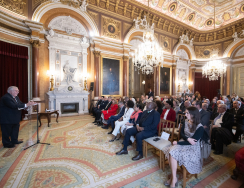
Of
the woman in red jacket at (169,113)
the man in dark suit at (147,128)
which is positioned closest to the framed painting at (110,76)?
the woman in red jacket at (169,113)

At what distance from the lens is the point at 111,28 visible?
8.64 meters

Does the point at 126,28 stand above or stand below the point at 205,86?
above

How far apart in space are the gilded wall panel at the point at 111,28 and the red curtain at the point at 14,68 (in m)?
4.87

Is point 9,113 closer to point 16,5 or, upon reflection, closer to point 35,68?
point 35,68

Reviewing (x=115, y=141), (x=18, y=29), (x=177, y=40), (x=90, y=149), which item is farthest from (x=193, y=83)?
(x=18, y=29)

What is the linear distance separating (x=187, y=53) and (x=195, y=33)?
220 centimetres

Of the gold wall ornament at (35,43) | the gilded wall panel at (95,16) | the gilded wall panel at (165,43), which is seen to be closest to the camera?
the gold wall ornament at (35,43)

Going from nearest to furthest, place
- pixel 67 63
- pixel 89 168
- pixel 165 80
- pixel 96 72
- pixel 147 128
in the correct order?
pixel 89 168 < pixel 147 128 < pixel 67 63 < pixel 96 72 < pixel 165 80

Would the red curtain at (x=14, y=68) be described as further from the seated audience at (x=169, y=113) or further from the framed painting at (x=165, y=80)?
the framed painting at (x=165, y=80)

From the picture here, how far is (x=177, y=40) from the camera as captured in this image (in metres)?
12.1

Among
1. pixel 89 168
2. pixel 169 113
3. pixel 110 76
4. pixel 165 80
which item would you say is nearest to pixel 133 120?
pixel 169 113

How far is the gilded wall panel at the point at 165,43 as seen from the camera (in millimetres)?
11045

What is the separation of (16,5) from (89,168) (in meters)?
8.34

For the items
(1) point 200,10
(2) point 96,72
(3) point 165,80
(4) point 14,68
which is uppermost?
(1) point 200,10
